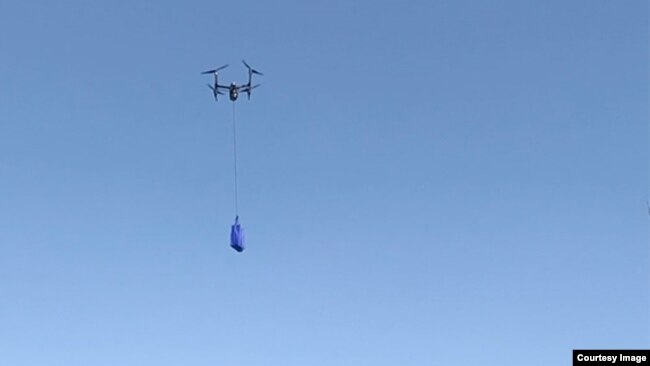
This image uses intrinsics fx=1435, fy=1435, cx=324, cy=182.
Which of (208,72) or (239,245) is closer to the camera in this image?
(239,245)

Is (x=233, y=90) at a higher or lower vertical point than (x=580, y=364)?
higher

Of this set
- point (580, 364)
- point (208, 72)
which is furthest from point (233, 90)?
point (580, 364)

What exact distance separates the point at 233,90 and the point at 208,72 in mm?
5337

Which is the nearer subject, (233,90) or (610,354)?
(610,354)

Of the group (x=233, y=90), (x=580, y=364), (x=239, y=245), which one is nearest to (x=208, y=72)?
(x=233, y=90)

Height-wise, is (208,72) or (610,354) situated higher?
(208,72)

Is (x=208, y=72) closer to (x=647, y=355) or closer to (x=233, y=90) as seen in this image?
(x=233, y=90)

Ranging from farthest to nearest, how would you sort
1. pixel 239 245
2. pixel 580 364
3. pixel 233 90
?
pixel 233 90, pixel 239 245, pixel 580 364

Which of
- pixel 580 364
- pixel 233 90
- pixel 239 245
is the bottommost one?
pixel 580 364

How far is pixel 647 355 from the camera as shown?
160500 millimetres

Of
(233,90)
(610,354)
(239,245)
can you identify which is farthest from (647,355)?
(233,90)

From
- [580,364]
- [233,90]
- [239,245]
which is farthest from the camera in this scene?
[233,90]

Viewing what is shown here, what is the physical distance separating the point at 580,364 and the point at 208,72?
207 feet

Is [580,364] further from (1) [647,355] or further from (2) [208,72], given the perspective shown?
(2) [208,72]
